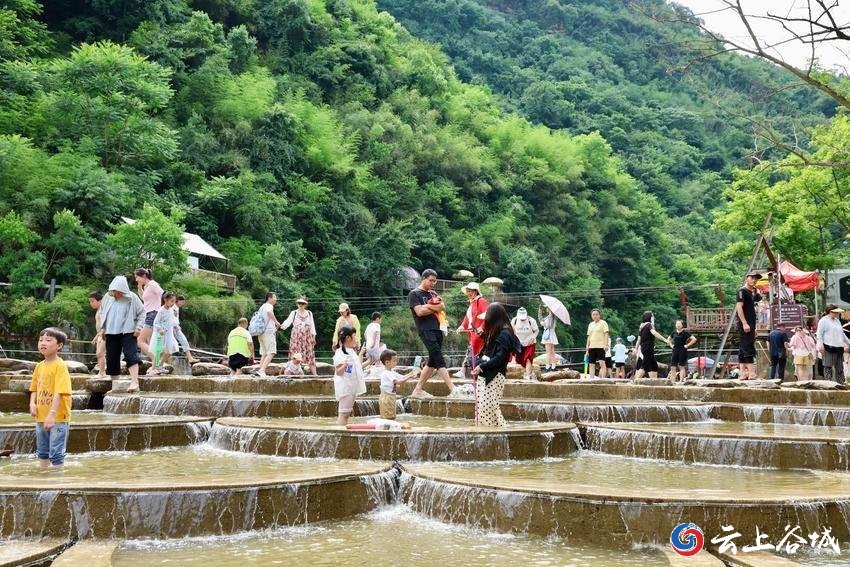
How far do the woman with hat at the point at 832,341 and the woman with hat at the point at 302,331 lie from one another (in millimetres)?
9292

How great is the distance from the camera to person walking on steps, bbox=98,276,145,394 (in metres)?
11.5

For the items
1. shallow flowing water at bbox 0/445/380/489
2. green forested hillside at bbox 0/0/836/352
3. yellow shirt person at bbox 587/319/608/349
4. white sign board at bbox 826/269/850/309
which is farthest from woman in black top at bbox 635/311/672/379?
green forested hillside at bbox 0/0/836/352

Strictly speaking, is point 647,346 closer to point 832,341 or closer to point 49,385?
point 832,341

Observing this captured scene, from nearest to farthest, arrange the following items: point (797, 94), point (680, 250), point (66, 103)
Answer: point (66, 103) < point (680, 250) < point (797, 94)

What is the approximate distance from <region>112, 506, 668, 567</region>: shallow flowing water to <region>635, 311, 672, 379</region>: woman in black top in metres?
11.4

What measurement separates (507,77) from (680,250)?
30564 mm

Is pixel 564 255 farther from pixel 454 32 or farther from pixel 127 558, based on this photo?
pixel 127 558

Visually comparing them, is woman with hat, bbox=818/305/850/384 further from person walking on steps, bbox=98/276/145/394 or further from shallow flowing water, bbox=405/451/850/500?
person walking on steps, bbox=98/276/145/394

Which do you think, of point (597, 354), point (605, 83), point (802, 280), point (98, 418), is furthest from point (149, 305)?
point (605, 83)

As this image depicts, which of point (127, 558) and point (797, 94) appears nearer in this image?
point (127, 558)

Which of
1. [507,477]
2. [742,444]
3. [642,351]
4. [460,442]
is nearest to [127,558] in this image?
[507,477]

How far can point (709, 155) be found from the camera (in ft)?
282

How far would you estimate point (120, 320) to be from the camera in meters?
11.5

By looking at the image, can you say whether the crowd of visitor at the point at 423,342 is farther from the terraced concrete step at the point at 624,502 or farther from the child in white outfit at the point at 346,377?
the terraced concrete step at the point at 624,502
